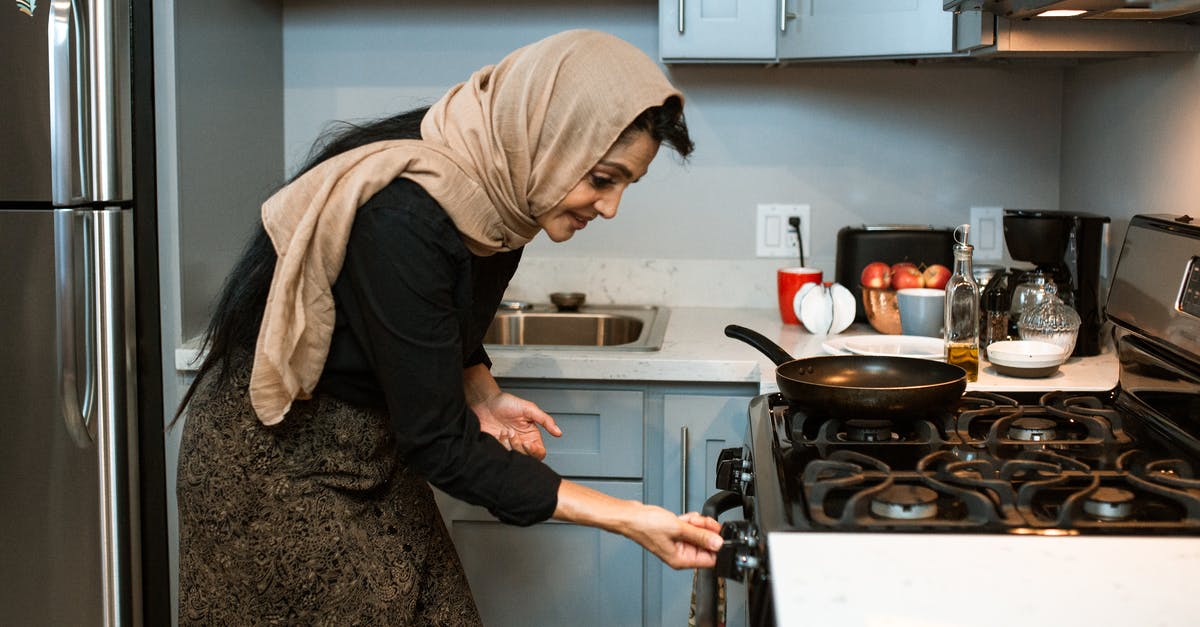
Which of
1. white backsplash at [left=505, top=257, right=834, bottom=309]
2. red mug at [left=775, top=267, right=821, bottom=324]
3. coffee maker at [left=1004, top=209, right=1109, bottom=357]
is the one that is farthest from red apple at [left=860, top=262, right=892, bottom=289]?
white backsplash at [left=505, top=257, right=834, bottom=309]

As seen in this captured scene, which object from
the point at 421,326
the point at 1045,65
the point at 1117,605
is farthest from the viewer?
the point at 1045,65

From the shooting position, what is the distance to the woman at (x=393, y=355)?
121 cm

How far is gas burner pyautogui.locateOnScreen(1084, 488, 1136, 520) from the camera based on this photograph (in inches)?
39.6

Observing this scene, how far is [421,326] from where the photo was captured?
119cm

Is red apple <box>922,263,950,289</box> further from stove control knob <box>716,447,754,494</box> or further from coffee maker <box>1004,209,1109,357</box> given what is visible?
stove control knob <box>716,447,754,494</box>

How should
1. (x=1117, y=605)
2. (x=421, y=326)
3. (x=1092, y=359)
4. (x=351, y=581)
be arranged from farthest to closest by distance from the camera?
(x=1092, y=359) → (x=351, y=581) → (x=421, y=326) → (x=1117, y=605)

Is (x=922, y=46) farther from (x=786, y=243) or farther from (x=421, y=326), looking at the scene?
(x=421, y=326)

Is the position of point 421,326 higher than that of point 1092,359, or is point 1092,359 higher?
point 421,326

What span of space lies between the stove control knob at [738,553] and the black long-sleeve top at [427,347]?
234 mm

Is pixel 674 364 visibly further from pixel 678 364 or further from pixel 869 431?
pixel 869 431

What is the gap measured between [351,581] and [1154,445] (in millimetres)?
913

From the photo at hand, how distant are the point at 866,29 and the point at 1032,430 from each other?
1.01 meters

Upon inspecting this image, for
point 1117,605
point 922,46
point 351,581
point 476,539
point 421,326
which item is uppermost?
point 922,46

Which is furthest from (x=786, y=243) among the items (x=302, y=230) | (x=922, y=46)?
(x=302, y=230)
